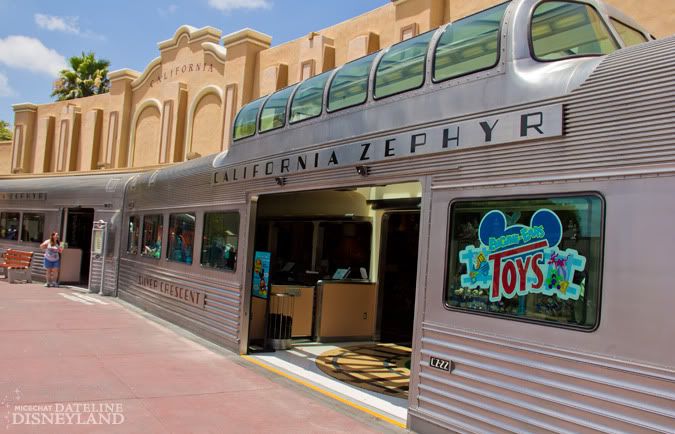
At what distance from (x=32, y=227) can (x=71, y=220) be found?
1532 millimetres

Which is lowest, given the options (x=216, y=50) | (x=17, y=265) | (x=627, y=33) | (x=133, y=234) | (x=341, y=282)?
(x=17, y=265)

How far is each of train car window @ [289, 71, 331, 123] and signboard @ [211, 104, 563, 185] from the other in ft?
1.76

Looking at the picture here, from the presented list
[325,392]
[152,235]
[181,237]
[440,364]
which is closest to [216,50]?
[152,235]

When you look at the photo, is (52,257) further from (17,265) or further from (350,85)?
(350,85)

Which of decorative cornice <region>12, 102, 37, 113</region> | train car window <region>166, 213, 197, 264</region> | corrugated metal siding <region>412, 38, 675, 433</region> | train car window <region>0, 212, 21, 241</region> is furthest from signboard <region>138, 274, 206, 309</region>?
decorative cornice <region>12, 102, 37, 113</region>

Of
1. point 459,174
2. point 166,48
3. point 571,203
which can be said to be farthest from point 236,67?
point 571,203

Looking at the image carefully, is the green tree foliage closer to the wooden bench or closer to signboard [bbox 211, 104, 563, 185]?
the wooden bench

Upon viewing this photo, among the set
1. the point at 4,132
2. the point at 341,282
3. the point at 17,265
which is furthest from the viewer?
the point at 4,132

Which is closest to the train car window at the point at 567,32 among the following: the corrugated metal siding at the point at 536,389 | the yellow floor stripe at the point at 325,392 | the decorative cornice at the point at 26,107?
the corrugated metal siding at the point at 536,389

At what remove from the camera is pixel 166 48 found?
20125 millimetres

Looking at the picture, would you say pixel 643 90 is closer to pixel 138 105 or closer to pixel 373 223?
pixel 373 223

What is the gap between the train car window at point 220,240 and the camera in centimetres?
866

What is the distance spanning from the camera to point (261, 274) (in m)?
8.80

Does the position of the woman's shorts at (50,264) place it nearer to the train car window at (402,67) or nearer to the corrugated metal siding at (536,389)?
the train car window at (402,67)
